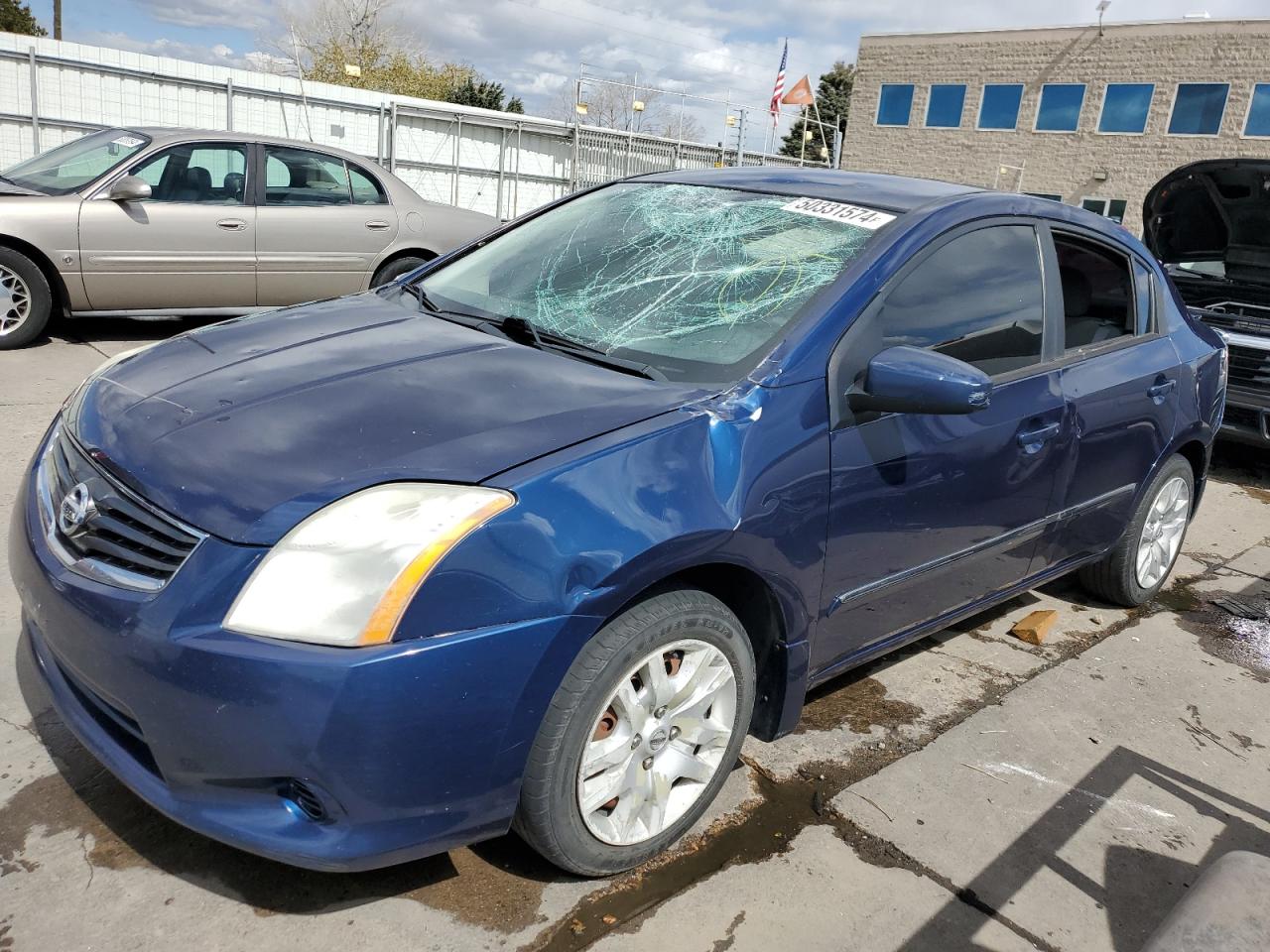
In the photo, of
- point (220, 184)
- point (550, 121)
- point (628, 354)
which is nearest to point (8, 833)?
point (628, 354)

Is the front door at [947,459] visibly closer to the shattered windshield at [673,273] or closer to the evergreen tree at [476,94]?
the shattered windshield at [673,273]

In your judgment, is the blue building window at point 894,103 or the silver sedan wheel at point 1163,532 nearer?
the silver sedan wheel at point 1163,532


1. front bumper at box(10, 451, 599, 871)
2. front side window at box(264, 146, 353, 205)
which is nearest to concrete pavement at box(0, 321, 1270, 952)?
front bumper at box(10, 451, 599, 871)

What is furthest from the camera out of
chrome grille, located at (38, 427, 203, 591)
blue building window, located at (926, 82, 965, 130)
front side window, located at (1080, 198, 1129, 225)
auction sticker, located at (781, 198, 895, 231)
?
blue building window, located at (926, 82, 965, 130)

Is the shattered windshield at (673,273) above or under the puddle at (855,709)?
above

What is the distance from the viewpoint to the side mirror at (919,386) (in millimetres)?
2527

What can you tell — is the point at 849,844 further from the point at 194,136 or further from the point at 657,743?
the point at 194,136

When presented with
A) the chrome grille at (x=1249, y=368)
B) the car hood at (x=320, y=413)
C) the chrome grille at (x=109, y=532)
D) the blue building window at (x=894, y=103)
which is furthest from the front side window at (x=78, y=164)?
the blue building window at (x=894, y=103)

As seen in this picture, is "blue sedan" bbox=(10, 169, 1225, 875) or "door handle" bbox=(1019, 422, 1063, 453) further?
"door handle" bbox=(1019, 422, 1063, 453)

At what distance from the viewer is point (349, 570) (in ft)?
A: 6.27

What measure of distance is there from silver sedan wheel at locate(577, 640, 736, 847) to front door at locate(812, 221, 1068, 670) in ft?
1.39

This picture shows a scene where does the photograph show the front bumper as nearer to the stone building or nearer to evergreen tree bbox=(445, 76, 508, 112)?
the stone building

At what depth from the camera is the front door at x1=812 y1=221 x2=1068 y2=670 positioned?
2656 mm

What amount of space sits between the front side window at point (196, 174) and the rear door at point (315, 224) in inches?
7.1
